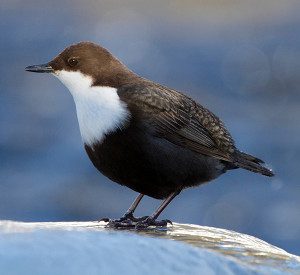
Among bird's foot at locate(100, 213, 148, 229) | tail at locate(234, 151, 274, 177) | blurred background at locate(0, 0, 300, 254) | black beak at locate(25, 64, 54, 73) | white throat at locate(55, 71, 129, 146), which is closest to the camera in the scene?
bird's foot at locate(100, 213, 148, 229)

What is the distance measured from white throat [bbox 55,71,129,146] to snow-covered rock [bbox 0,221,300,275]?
0.69 meters

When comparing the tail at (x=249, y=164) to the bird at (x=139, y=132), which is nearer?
the bird at (x=139, y=132)

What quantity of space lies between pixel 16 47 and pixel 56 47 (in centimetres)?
58

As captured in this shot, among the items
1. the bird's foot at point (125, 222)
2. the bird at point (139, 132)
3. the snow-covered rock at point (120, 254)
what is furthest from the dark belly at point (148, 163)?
the snow-covered rock at point (120, 254)

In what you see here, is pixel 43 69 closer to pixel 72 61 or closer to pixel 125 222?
pixel 72 61

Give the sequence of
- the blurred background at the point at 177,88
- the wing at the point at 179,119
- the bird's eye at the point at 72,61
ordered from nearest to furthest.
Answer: the wing at the point at 179,119
the bird's eye at the point at 72,61
the blurred background at the point at 177,88

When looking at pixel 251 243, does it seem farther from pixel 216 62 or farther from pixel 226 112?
pixel 216 62

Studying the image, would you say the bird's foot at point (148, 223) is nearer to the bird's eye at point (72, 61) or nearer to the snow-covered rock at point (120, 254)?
the snow-covered rock at point (120, 254)

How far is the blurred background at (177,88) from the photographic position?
30.3ft

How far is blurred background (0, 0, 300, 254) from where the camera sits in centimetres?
923

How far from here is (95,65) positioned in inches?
197

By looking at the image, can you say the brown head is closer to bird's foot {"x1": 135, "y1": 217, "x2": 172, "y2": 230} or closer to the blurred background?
bird's foot {"x1": 135, "y1": 217, "x2": 172, "y2": 230}

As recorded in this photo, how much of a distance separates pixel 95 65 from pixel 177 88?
6.42 metres

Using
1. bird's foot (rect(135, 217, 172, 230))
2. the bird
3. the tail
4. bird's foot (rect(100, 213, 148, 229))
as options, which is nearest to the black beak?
the bird
